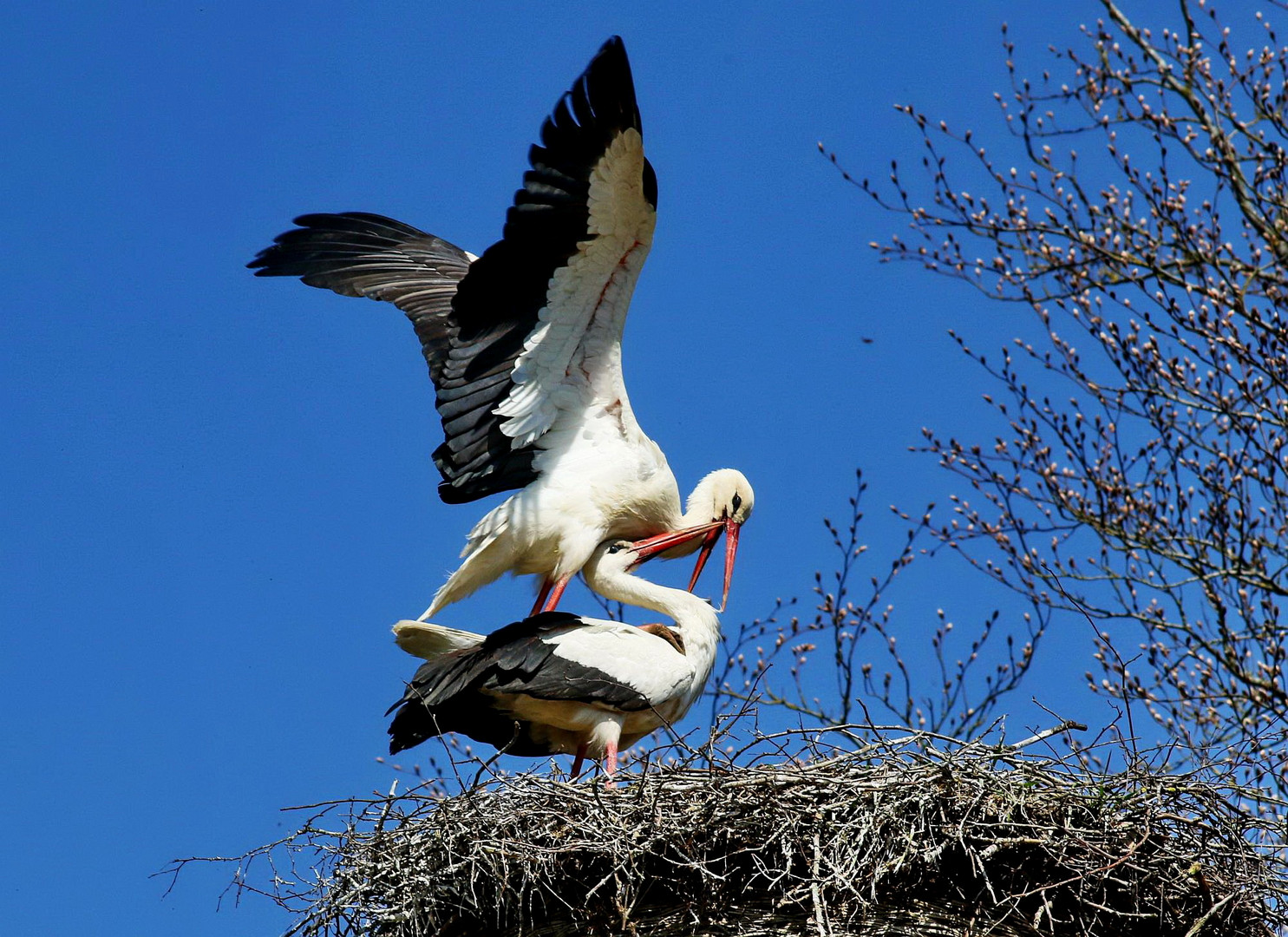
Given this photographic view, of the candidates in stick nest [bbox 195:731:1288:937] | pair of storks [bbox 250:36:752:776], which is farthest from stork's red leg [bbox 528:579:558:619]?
stick nest [bbox 195:731:1288:937]

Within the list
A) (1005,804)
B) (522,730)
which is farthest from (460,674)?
(1005,804)

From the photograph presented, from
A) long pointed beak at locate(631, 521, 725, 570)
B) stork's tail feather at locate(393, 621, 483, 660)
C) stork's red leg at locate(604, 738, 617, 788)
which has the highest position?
long pointed beak at locate(631, 521, 725, 570)

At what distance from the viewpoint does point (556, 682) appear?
6680 millimetres

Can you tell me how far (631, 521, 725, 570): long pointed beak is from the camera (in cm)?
801

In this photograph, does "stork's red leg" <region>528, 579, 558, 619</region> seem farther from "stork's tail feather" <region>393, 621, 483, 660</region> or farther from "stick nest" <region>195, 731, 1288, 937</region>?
"stick nest" <region>195, 731, 1288, 937</region>

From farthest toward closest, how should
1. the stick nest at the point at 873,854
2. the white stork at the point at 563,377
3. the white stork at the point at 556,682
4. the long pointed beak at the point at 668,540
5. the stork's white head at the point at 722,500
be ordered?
the stork's white head at the point at 722,500
the long pointed beak at the point at 668,540
the white stork at the point at 563,377
the white stork at the point at 556,682
the stick nest at the point at 873,854

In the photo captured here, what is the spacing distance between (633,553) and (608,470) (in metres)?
0.40

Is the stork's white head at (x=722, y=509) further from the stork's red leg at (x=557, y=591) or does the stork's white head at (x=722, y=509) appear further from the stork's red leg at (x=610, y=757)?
the stork's red leg at (x=610, y=757)

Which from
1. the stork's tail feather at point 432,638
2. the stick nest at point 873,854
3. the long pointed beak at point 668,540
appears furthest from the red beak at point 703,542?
the stick nest at point 873,854

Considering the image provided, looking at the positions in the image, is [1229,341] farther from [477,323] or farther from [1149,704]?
[477,323]

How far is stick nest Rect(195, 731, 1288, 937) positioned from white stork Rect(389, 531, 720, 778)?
91 centimetres

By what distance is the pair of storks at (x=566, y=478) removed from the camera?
267 inches

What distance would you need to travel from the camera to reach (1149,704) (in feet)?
30.1

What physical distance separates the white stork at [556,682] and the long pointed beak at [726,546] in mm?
979
